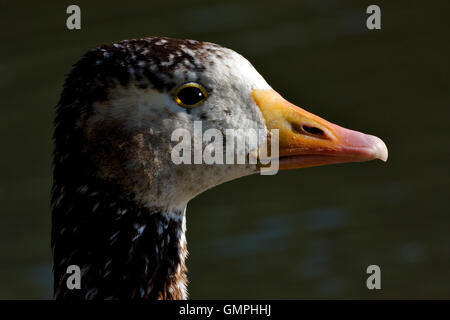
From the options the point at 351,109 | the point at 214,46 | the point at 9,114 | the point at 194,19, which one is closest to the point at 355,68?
the point at 351,109

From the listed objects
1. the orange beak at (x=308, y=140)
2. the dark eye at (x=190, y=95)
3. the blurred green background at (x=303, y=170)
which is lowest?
the orange beak at (x=308, y=140)

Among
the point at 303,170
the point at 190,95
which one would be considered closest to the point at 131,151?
the point at 190,95

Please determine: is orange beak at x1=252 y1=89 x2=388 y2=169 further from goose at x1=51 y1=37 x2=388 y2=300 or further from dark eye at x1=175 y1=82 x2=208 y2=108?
dark eye at x1=175 y1=82 x2=208 y2=108

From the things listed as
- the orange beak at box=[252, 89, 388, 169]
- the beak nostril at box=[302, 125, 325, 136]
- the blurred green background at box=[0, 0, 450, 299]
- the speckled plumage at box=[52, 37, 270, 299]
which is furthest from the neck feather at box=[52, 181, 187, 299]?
the blurred green background at box=[0, 0, 450, 299]

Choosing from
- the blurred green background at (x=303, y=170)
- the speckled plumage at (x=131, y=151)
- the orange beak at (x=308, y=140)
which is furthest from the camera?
the blurred green background at (x=303, y=170)

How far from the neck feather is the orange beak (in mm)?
778

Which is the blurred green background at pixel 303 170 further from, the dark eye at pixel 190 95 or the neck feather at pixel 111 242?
the dark eye at pixel 190 95

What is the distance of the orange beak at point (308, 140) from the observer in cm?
543

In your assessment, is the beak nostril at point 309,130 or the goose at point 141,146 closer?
the goose at point 141,146

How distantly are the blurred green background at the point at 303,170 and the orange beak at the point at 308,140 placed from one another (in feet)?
15.0

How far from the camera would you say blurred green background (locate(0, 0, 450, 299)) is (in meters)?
10.2

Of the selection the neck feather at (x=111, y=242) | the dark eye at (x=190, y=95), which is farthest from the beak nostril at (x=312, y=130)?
the neck feather at (x=111, y=242)

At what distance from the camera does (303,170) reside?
37.8 feet

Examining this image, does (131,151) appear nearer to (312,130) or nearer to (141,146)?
(141,146)
